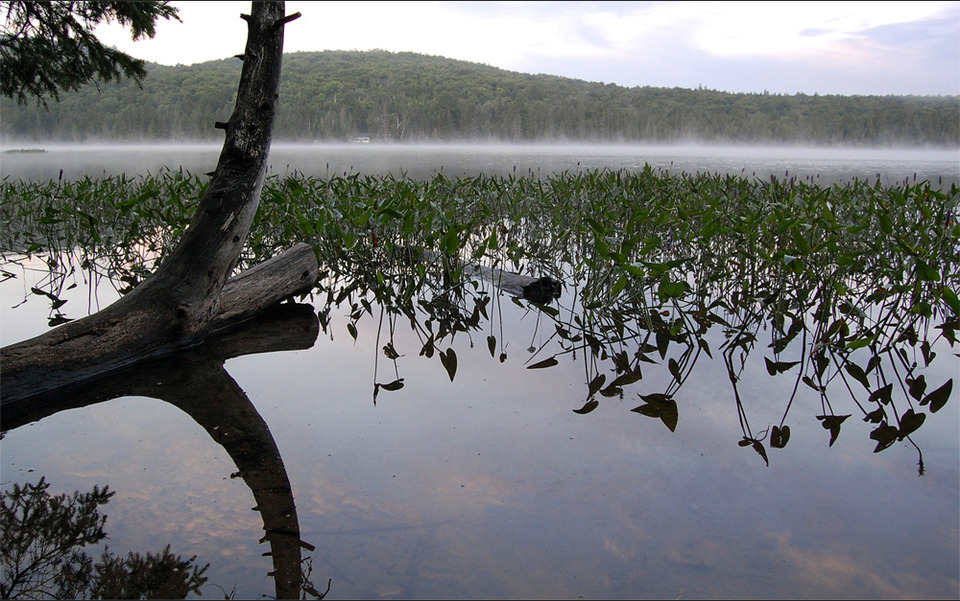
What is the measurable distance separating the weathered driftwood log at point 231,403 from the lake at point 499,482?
1cm

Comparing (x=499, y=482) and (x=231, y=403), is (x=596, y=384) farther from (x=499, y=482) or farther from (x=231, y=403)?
(x=231, y=403)

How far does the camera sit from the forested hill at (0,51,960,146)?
2866cm

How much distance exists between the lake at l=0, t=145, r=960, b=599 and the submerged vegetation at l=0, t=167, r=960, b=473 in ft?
0.37

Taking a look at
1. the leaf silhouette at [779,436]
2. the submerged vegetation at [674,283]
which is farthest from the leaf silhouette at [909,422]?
the leaf silhouette at [779,436]

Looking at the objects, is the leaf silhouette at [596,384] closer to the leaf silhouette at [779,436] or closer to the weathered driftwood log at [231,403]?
the leaf silhouette at [779,436]

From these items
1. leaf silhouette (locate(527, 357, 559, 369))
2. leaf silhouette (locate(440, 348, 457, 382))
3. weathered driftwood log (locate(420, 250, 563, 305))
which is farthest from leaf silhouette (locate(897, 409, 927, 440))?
weathered driftwood log (locate(420, 250, 563, 305))

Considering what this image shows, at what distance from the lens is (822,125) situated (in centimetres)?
3141

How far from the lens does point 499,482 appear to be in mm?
1819

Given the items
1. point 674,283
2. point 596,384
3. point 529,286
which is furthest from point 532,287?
point 596,384

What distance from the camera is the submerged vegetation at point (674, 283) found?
2588 mm

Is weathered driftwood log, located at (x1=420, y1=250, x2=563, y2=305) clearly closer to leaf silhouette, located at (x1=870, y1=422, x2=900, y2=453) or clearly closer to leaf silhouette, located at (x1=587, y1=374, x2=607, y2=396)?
leaf silhouette, located at (x1=587, y1=374, x2=607, y2=396)

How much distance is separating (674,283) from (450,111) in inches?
1227

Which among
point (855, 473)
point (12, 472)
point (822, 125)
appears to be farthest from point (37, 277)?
point (822, 125)

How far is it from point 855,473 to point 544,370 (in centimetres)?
126
